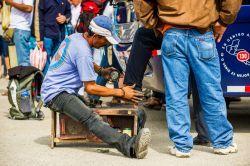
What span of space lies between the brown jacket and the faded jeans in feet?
2.98

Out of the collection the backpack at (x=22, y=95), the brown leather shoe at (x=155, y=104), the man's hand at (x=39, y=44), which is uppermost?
the man's hand at (x=39, y=44)

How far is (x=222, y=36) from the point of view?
277 inches

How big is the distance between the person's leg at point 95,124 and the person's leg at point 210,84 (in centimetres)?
59

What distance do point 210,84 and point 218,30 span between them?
1.59 feet

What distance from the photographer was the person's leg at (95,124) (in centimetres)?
626

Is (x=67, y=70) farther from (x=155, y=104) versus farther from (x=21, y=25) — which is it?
(x=21, y=25)

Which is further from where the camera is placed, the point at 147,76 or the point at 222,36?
the point at 147,76

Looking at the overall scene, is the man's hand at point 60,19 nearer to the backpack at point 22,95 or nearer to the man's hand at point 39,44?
the man's hand at point 39,44

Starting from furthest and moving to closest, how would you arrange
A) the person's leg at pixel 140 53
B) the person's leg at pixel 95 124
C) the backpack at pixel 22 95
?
the backpack at pixel 22 95
the person's leg at pixel 140 53
the person's leg at pixel 95 124

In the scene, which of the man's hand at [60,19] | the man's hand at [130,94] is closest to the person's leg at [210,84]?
the man's hand at [130,94]

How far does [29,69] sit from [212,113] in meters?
3.12

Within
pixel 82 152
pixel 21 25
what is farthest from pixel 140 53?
pixel 21 25

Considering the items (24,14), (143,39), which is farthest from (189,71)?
(24,14)

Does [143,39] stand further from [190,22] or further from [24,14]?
[24,14]
